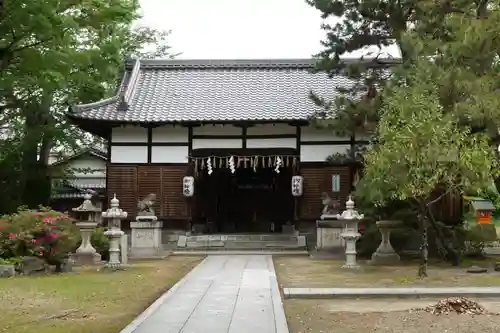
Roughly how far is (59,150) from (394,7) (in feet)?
73.0

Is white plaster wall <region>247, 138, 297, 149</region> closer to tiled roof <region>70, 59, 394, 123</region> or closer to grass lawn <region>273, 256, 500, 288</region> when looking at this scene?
tiled roof <region>70, 59, 394, 123</region>

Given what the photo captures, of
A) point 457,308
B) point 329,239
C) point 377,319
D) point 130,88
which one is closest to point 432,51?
point 329,239

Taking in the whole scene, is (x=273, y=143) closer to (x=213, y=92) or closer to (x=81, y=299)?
(x=213, y=92)

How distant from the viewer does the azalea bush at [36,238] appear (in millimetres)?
14625

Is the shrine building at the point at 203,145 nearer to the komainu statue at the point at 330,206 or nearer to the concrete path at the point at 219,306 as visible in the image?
the komainu statue at the point at 330,206

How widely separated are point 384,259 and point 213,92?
1173cm

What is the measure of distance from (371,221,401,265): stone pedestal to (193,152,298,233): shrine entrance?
796 centimetres

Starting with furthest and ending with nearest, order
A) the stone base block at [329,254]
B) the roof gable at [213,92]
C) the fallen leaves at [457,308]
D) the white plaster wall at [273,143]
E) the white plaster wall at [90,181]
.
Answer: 1. the white plaster wall at [90,181]
2. the white plaster wall at [273,143]
3. the roof gable at [213,92]
4. the stone base block at [329,254]
5. the fallen leaves at [457,308]

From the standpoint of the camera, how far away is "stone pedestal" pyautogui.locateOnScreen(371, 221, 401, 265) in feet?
55.9

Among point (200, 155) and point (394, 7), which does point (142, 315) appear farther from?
point (200, 155)

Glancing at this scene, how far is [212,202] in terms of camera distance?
25734 millimetres

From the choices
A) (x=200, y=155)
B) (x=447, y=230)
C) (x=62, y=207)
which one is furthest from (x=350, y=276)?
(x=62, y=207)

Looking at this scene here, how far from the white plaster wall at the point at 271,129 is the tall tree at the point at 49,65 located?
5.91m

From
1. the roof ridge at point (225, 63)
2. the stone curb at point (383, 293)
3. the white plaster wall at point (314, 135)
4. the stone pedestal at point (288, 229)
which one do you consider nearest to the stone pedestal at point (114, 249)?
the stone curb at point (383, 293)
